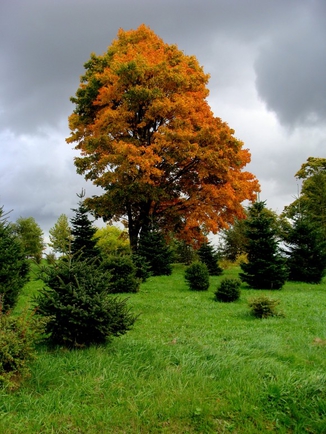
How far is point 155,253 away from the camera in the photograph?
18172 mm

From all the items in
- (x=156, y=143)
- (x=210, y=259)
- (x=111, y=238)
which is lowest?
(x=210, y=259)

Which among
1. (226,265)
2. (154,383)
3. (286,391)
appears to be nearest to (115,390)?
(154,383)

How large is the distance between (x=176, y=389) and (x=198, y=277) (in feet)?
31.0

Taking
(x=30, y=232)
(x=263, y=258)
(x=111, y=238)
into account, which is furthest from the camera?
(x=30, y=232)

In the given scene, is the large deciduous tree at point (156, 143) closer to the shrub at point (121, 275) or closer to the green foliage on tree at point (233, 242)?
the shrub at point (121, 275)

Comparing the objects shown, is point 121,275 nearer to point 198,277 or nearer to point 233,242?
point 198,277

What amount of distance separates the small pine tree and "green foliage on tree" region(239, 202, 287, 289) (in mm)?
3823

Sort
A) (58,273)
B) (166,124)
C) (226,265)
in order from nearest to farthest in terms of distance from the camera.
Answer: (58,273) → (166,124) → (226,265)

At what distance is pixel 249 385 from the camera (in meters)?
4.19

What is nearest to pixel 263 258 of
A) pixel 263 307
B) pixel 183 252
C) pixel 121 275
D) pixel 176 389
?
pixel 121 275

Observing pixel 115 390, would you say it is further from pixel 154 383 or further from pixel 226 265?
pixel 226 265

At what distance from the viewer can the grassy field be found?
140 inches

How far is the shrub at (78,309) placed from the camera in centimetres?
522

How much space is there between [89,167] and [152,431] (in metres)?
16.8
